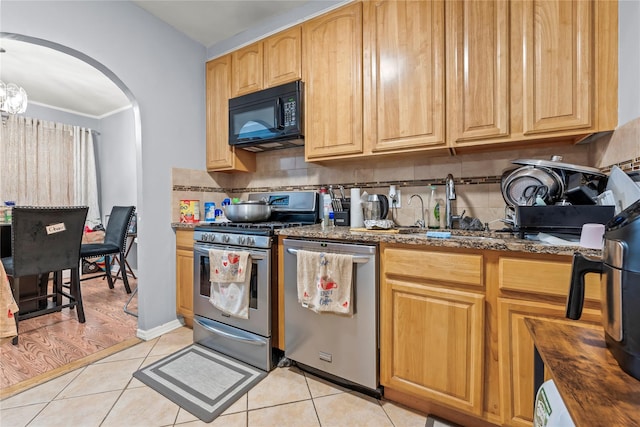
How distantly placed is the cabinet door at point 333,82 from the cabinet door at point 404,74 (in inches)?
3.1

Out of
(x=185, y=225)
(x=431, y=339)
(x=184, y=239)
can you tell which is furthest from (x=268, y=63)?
(x=431, y=339)

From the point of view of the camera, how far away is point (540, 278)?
1.09 meters

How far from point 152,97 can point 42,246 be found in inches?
58.9

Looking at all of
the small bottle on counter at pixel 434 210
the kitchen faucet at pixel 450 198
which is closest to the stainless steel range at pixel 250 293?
the small bottle on counter at pixel 434 210

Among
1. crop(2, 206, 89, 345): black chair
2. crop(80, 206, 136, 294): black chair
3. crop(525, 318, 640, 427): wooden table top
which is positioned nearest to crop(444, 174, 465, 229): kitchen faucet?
crop(525, 318, 640, 427): wooden table top

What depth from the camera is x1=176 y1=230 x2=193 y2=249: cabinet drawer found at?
2.29 m

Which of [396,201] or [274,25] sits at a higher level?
[274,25]

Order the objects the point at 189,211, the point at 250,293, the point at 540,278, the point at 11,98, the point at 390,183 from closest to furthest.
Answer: the point at 540,278 → the point at 250,293 → the point at 390,183 → the point at 189,211 → the point at 11,98

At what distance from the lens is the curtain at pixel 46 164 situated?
3814 millimetres

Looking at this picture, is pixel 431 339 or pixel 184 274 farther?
pixel 184 274

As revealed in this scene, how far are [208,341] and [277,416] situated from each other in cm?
88

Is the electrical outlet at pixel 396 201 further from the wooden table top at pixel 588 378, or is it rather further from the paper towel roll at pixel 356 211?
the wooden table top at pixel 588 378

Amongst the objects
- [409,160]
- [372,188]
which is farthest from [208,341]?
[409,160]

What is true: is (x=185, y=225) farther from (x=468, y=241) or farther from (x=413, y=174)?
(x=468, y=241)
